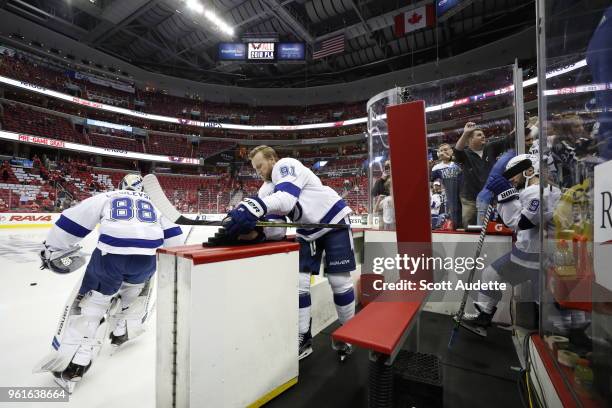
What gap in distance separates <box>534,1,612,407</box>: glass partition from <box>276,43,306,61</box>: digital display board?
1418 cm

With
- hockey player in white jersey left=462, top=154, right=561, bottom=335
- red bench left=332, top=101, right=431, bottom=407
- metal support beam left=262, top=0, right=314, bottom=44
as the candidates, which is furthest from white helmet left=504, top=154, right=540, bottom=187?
metal support beam left=262, top=0, right=314, bottom=44

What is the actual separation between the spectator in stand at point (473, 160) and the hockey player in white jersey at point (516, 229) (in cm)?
98

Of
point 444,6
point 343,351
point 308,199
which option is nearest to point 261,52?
point 444,6

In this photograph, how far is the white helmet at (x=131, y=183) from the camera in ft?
6.49

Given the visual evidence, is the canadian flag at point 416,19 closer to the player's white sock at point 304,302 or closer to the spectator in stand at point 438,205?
the spectator in stand at point 438,205

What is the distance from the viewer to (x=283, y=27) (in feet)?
48.1

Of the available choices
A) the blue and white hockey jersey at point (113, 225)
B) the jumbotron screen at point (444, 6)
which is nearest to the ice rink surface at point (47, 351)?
the blue and white hockey jersey at point (113, 225)

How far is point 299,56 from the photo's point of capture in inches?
558

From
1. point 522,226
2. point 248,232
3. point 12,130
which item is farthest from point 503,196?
point 12,130

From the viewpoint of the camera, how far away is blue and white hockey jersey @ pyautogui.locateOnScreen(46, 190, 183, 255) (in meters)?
1.73

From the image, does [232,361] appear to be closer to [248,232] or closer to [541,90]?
[248,232]

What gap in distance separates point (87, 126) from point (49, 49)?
4.37 metres

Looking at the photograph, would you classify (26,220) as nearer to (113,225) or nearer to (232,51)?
(113,225)

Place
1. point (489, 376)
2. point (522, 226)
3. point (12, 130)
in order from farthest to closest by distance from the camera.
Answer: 1. point (12, 130)
2. point (522, 226)
3. point (489, 376)
